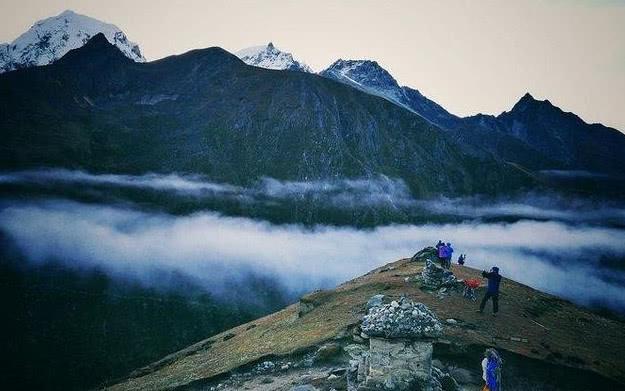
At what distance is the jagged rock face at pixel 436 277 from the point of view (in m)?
30.1

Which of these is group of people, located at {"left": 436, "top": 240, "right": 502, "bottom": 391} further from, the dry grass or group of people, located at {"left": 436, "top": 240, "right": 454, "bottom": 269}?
the dry grass

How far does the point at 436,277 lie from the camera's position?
101 feet

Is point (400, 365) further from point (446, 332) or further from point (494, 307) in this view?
point (494, 307)

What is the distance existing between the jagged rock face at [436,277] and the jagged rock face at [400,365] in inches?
568

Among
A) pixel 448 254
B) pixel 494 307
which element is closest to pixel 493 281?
pixel 494 307

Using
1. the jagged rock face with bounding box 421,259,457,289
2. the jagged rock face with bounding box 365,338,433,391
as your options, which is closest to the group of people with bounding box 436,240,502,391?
the jagged rock face with bounding box 421,259,457,289

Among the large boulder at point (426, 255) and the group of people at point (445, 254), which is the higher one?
the group of people at point (445, 254)

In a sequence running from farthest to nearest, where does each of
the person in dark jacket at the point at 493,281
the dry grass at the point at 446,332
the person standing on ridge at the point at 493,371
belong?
the person in dark jacket at the point at 493,281, the dry grass at the point at 446,332, the person standing on ridge at the point at 493,371

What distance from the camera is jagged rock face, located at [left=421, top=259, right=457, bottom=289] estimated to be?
3011 cm

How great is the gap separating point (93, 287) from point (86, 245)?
53.5m

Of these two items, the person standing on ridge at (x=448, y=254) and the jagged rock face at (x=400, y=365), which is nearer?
the jagged rock face at (x=400, y=365)

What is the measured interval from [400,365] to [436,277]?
15636 millimetres

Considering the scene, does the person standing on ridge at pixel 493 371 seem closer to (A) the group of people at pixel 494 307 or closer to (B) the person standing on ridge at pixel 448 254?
(A) the group of people at pixel 494 307

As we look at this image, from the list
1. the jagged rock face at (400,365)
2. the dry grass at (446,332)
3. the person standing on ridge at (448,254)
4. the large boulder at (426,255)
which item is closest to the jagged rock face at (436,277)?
the dry grass at (446,332)
